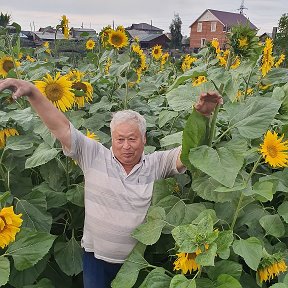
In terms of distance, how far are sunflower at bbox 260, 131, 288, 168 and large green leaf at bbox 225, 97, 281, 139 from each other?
0.40 feet

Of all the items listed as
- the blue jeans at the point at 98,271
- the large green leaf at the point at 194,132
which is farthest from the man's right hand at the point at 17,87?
the blue jeans at the point at 98,271

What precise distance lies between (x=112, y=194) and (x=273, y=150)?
0.59 metres

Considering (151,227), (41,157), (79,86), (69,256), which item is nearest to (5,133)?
(41,157)

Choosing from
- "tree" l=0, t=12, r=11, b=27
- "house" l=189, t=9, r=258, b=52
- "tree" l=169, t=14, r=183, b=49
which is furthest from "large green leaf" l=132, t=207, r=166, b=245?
"house" l=189, t=9, r=258, b=52

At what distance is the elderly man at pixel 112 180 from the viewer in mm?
1628

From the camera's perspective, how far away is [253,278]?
5.14ft

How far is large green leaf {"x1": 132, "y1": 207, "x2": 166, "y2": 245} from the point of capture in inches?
58.9

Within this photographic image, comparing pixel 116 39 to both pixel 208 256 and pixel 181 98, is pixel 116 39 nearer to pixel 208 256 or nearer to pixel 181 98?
pixel 181 98

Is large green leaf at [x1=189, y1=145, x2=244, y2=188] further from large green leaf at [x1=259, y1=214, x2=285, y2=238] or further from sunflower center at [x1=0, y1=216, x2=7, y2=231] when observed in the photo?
sunflower center at [x1=0, y1=216, x2=7, y2=231]

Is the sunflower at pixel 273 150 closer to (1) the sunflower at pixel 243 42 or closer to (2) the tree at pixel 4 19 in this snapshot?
(1) the sunflower at pixel 243 42

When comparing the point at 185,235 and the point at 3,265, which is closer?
the point at 185,235

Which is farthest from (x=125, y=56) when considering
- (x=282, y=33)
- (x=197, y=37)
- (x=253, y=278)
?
(x=197, y=37)

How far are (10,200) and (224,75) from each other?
937 millimetres

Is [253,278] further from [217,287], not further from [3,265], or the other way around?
[3,265]
